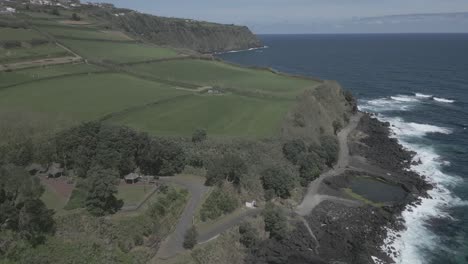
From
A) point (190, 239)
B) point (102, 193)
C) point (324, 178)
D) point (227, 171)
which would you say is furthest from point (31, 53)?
point (190, 239)

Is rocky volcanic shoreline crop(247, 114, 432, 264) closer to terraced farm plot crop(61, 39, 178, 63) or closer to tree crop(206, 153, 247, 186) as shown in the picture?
tree crop(206, 153, 247, 186)

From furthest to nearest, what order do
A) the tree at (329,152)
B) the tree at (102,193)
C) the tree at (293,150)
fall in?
the tree at (329,152) → the tree at (293,150) → the tree at (102,193)

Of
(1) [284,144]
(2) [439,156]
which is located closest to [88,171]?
(1) [284,144]

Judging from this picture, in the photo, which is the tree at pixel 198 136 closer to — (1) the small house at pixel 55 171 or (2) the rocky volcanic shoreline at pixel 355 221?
(1) the small house at pixel 55 171

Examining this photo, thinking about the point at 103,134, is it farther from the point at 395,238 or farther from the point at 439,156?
the point at 439,156

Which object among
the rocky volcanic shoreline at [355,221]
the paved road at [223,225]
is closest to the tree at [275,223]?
the rocky volcanic shoreline at [355,221]

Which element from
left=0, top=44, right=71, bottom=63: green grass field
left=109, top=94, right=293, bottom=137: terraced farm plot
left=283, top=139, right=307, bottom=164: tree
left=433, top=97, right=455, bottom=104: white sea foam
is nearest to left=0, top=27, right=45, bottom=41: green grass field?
left=0, top=44, right=71, bottom=63: green grass field
